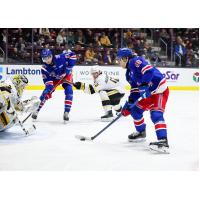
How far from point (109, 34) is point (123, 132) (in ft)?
12.9

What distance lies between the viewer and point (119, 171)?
2.96 metres

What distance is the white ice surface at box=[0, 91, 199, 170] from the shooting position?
3.06 metres

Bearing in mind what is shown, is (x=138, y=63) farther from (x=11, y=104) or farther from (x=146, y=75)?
(x=11, y=104)

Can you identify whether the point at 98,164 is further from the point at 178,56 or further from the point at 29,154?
the point at 178,56

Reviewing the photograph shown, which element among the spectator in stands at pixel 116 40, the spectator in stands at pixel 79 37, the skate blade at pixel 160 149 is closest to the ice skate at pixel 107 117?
the skate blade at pixel 160 149

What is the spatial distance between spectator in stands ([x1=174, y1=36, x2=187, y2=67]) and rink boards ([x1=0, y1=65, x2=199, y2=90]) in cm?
12

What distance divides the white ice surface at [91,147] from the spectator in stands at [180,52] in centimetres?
274

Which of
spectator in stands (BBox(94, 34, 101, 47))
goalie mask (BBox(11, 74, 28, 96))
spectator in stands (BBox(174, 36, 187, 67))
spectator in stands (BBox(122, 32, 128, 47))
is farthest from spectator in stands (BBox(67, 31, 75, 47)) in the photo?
goalie mask (BBox(11, 74, 28, 96))

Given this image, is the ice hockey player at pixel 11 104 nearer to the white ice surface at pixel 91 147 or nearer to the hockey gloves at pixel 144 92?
the white ice surface at pixel 91 147

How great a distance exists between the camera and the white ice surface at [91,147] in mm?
3064

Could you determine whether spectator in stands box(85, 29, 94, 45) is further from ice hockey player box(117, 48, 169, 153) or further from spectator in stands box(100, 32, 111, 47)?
ice hockey player box(117, 48, 169, 153)

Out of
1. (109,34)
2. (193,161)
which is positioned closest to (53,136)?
(193,161)

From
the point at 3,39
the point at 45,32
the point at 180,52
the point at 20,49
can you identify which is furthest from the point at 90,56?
the point at 180,52

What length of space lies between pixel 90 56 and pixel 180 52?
1585 mm
